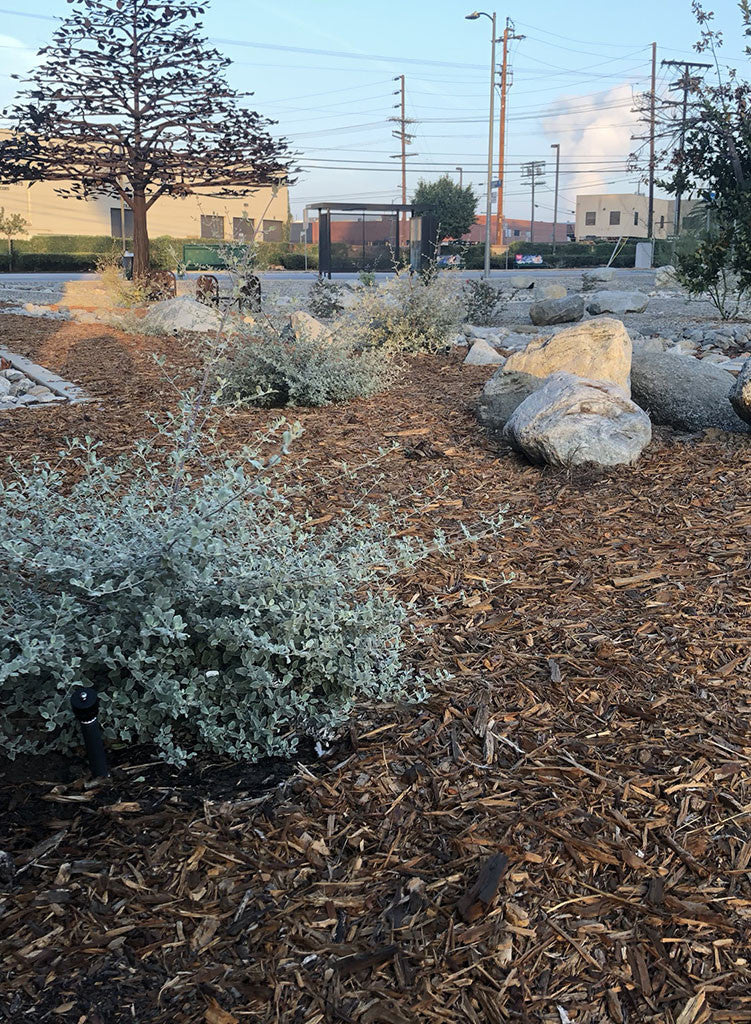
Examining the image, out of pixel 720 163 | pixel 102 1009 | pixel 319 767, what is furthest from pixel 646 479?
pixel 720 163

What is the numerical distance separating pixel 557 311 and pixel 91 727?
47.9 feet

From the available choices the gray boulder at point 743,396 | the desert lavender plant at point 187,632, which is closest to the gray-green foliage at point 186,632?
the desert lavender plant at point 187,632

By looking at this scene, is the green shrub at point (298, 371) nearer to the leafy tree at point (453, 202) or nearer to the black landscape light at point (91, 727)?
the black landscape light at point (91, 727)

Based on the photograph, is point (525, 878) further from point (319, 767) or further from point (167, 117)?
point (167, 117)

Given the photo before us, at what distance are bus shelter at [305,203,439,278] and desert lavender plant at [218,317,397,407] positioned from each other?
23636mm

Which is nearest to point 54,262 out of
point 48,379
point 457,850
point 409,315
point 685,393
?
point 409,315

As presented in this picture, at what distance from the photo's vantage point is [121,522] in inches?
113

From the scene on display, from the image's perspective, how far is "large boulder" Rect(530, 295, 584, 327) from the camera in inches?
624

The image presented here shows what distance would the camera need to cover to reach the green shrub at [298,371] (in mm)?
7258

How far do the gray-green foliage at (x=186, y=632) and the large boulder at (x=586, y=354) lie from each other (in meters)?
3.82

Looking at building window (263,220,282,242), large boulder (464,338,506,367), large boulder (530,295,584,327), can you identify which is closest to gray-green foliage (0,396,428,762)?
large boulder (464,338,506,367)

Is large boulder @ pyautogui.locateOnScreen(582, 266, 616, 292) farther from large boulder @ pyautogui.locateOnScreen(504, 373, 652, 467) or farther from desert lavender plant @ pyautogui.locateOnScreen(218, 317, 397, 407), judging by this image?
large boulder @ pyautogui.locateOnScreen(504, 373, 652, 467)

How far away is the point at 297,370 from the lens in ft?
23.9

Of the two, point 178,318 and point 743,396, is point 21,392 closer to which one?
point 178,318
